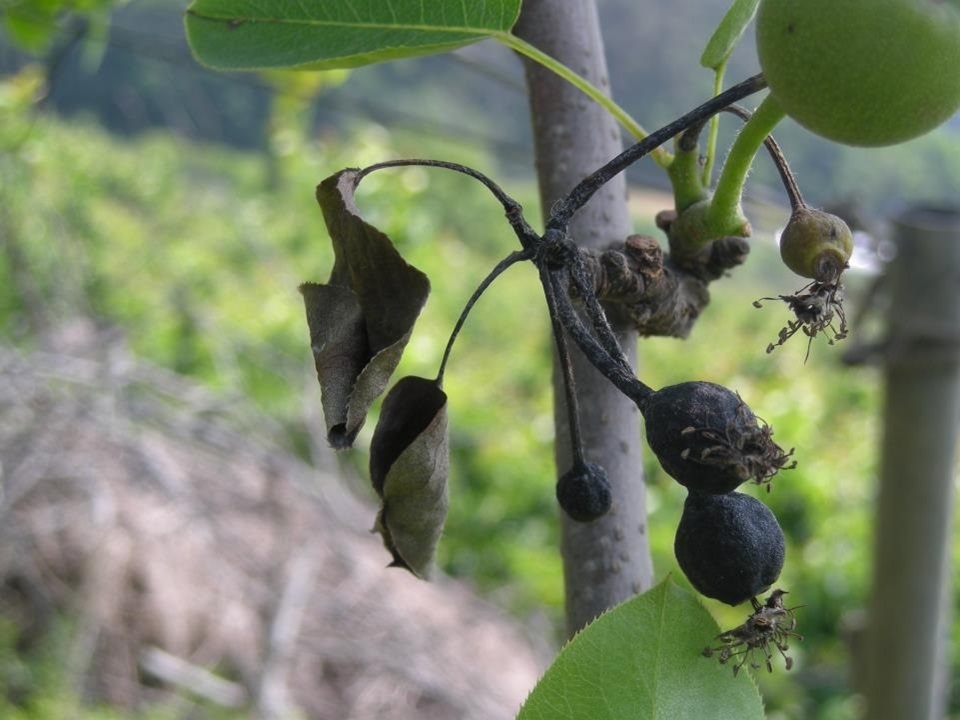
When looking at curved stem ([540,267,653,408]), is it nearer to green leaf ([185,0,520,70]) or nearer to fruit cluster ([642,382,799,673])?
fruit cluster ([642,382,799,673])

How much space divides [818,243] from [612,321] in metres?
0.15

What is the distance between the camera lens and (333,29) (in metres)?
0.64

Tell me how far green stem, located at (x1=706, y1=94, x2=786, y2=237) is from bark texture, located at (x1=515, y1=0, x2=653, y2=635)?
10 centimetres

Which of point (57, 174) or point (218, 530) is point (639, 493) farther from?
point (57, 174)

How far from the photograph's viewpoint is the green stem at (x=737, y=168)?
0.50 metres

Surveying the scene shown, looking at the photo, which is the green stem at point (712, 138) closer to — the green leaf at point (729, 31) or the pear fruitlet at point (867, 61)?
the green leaf at point (729, 31)

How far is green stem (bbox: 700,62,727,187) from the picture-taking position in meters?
0.62

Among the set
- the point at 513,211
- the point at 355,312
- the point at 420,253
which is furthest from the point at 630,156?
the point at 420,253

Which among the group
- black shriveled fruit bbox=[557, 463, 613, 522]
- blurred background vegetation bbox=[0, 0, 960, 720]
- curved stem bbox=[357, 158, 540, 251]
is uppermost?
blurred background vegetation bbox=[0, 0, 960, 720]

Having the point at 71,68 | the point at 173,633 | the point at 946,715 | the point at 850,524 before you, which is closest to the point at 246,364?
the point at 173,633

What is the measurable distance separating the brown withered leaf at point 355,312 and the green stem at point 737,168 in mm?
171

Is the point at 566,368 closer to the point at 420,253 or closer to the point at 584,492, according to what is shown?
the point at 584,492

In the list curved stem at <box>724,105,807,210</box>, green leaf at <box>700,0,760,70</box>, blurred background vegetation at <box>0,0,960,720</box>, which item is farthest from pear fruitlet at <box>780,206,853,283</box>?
blurred background vegetation at <box>0,0,960,720</box>

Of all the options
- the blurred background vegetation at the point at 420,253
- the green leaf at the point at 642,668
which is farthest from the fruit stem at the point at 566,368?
the blurred background vegetation at the point at 420,253
